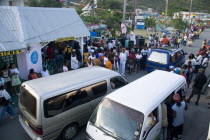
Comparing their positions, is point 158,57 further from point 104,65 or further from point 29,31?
point 29,31

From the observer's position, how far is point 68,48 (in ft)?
37.3

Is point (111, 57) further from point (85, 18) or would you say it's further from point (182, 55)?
point (85, 18)

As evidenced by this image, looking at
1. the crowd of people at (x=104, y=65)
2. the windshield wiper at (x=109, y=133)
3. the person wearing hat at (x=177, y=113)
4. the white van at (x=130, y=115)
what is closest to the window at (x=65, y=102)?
the white van at (x=130, y=115)

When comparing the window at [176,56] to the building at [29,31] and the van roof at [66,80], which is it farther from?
the building at [29,31]

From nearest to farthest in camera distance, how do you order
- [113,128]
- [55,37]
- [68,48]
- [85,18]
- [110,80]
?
1. [113,128]
2. [110,80]
3. [55,37]
4. [68,48]
5. [85,18]

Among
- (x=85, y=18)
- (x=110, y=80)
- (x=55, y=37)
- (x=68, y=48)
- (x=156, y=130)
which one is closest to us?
(x=156, y=130)

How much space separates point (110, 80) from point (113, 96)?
167cm

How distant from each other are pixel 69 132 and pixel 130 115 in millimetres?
2249

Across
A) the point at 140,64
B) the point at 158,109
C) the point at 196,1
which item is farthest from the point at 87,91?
the point at 196,1

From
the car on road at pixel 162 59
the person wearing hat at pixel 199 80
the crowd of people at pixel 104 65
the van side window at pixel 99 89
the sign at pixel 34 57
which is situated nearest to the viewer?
the van side window at pixel 99 89

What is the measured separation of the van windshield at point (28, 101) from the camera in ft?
15.8

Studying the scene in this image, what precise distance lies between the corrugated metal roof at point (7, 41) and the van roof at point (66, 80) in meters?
3.31

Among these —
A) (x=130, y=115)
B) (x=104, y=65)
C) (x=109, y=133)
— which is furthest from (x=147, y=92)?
(x=104, y=65)

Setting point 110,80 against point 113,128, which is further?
point 110,80
